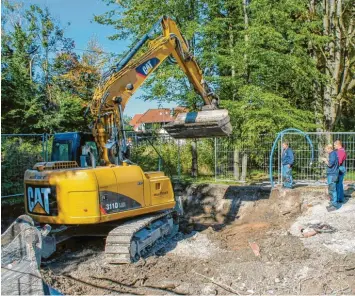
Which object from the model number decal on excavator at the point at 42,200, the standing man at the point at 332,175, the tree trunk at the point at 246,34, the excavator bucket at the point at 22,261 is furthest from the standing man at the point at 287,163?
the excavator bucket at the point at 22,261

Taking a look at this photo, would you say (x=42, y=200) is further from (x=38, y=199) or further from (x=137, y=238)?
(x=137, y=238)

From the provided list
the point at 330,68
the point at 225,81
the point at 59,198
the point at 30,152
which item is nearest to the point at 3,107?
the point at 30,152

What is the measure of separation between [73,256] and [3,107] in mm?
12575

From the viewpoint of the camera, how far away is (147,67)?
8398 millimetres

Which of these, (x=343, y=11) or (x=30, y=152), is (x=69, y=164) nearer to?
(x=30, y=152)

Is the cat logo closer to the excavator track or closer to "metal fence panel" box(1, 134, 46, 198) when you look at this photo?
the excavator track

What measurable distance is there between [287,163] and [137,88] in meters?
6.04

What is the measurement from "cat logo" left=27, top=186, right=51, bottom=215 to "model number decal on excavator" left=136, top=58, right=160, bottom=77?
10.1ft

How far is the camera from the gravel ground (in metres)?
5.92

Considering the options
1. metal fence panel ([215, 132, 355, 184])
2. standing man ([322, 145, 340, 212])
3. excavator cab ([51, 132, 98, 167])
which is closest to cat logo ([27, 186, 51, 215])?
excavator cab ([51, 132, 98, 167])

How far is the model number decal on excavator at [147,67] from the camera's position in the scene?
27.0ft

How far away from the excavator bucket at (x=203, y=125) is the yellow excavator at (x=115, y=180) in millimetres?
22

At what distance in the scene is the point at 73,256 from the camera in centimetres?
777

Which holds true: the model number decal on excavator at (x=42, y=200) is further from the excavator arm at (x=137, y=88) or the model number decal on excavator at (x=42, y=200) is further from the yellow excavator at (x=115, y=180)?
the excavator arm at (x=137, y=88)
